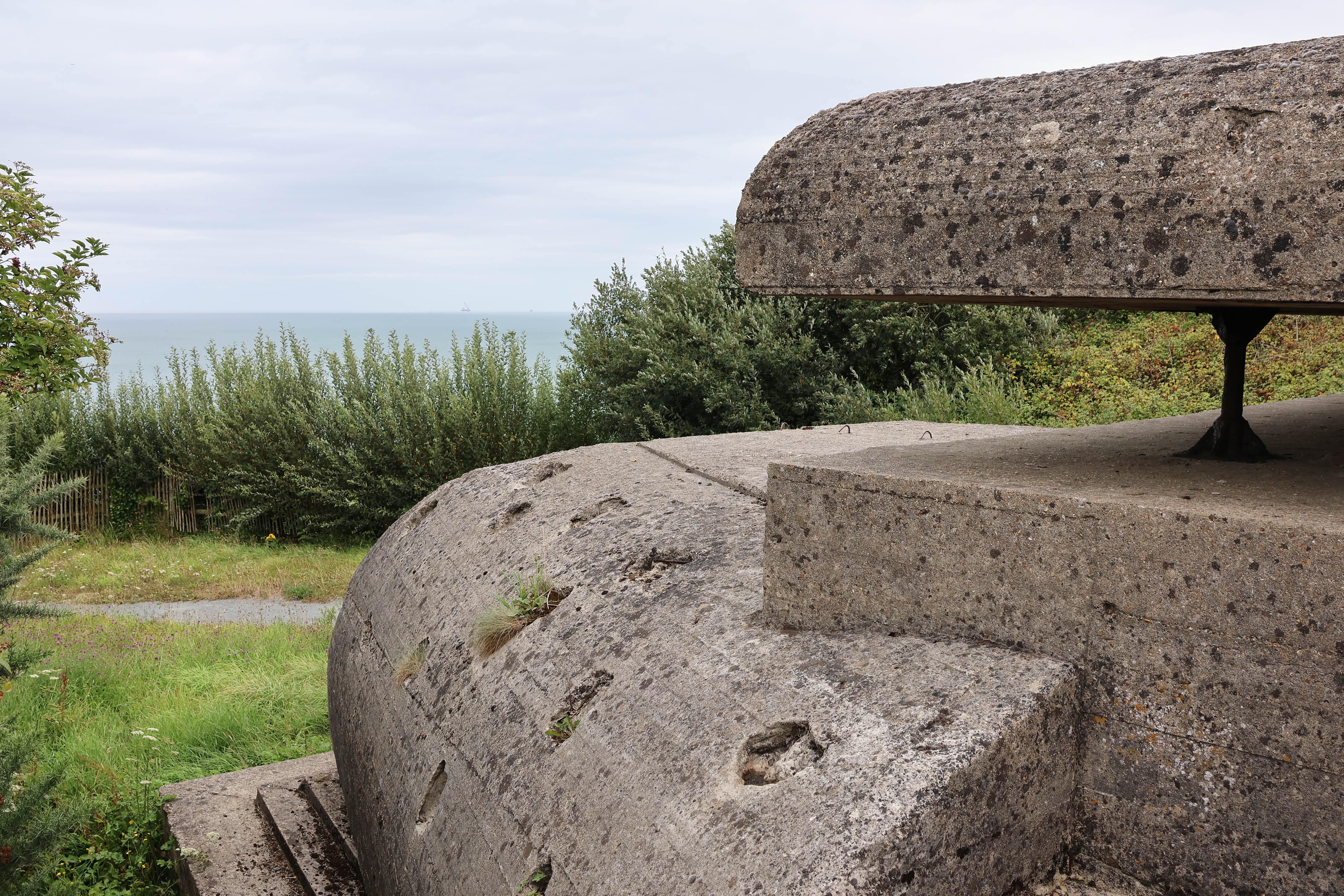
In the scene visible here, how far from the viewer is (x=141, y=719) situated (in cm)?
670

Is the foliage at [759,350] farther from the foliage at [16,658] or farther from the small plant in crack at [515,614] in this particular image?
the small plant in crack at [515,614]

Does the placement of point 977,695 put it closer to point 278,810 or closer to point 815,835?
point 815,835

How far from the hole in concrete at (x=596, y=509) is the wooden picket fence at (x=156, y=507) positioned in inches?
520

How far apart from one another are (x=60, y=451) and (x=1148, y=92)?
18.4 metres

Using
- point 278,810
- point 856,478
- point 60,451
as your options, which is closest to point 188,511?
point 60,451

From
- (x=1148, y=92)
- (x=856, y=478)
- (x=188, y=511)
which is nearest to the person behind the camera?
(x=1148, y=92)

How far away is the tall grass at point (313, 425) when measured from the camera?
14242 millimetres

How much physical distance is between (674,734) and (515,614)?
44.7 inches

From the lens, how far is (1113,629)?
1925 mm

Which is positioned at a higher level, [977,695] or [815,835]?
[977,695]

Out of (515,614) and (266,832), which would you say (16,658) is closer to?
(266,832)

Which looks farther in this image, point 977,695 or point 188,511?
point 188,511

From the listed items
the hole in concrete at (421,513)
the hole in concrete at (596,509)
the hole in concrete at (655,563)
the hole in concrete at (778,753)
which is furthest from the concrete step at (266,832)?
the hole in concrete at (778,753)

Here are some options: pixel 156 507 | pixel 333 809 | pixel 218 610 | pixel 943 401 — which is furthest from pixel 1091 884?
pixel 156 507
